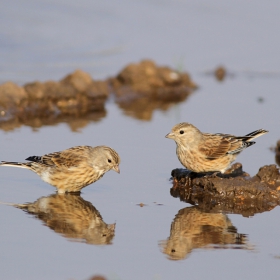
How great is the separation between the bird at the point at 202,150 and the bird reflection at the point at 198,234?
1357 mm

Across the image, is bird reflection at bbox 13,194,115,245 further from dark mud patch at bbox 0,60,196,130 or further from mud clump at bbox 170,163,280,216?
dark mud patch at bbox 0,60,196,130

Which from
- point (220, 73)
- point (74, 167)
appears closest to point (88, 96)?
point (220, 73)

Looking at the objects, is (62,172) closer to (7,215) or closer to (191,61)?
(7,215)

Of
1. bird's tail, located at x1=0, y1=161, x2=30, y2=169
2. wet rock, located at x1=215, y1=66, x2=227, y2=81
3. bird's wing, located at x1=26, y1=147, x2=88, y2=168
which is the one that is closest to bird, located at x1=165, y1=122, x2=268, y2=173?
bird's wing, located at x1=26, y1=147, x2=88, y2=168

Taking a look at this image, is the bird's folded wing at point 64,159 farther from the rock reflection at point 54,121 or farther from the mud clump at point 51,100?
the mud clump at point 51,100

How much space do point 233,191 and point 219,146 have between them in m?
1.18

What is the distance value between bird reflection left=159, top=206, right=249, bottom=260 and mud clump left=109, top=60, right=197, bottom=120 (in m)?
6.14

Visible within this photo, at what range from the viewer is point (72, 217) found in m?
9.91

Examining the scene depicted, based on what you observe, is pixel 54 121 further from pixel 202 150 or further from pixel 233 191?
pixel 233 191

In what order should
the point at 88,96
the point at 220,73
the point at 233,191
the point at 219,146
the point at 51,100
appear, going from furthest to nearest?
the point at 220,73, the point at 88,96, the point at 51,100, the point at 219,146, the point at 233,191

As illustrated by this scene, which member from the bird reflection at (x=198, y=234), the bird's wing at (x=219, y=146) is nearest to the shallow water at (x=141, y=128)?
the bird reflection at (x=198, y=234)

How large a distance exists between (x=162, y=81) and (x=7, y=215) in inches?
348

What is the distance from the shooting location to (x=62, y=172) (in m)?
11.1

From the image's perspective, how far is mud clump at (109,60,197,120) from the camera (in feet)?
55.1
